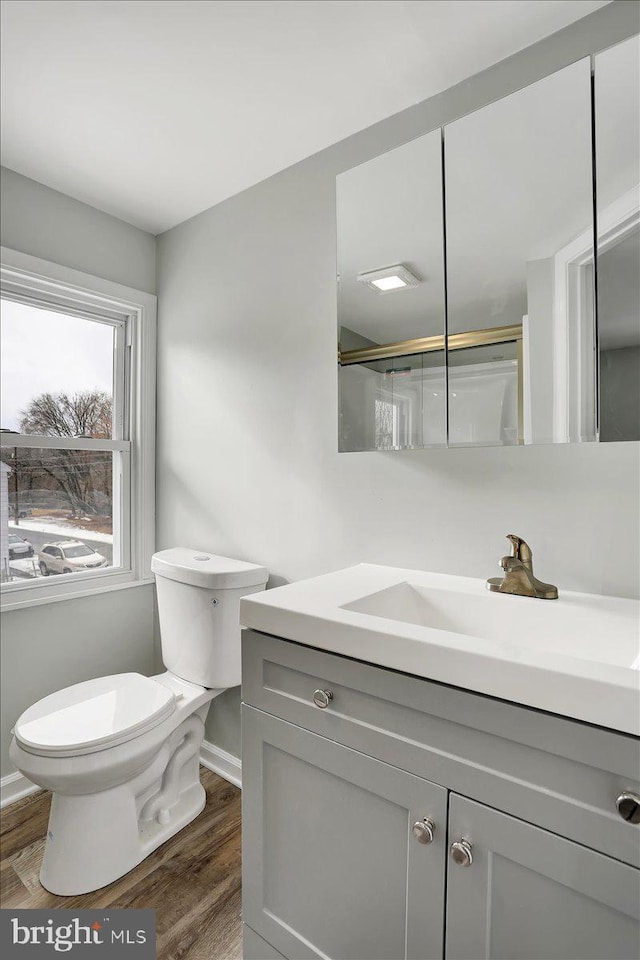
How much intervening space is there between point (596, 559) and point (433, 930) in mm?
795

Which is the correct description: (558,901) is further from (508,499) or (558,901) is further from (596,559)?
(508,499)

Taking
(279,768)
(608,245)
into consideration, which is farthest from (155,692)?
(608,245)

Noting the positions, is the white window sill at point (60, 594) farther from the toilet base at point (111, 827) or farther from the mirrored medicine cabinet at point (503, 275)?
the mirrored medicine cabinet at point (503, 275)

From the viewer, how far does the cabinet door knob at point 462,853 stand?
2.67 feet

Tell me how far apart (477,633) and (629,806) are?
0.52m

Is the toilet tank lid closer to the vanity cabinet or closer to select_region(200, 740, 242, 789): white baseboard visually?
the vanity cabinet

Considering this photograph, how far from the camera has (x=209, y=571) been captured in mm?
1714

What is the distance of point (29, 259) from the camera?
187 centimetres

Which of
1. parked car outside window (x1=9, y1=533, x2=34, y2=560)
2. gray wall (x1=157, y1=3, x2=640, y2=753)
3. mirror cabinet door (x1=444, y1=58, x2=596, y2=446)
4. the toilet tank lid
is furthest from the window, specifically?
mirror cabinet door (x1=444, y1=58, x2=596, y2=446)

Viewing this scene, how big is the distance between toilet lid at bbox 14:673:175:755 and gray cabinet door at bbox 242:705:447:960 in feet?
1.62

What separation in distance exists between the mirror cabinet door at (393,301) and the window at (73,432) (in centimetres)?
119

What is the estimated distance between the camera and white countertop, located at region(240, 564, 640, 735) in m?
0.73

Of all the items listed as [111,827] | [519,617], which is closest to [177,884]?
[111,827]

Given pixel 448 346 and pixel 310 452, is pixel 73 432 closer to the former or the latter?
pixel 310 452
